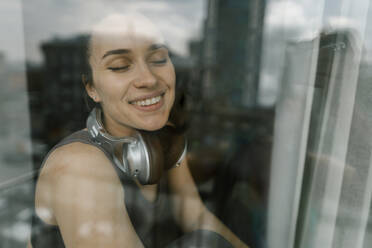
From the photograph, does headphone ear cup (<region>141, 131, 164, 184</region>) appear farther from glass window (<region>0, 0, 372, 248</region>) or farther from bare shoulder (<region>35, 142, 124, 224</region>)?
bare shoulder (<region>35, 142, 124, 224</region>)

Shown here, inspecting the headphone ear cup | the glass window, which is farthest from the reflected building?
the headphone ear cup

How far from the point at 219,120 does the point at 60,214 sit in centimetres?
106

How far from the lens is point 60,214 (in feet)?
2.49

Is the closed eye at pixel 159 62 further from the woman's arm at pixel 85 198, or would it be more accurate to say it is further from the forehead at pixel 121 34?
the woman's arm at pixel 85 198

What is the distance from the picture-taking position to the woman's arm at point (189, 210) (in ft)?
3.64

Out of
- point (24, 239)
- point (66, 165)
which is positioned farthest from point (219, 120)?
point (24, 239)

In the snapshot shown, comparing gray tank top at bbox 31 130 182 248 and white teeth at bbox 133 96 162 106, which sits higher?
white teeth at bbox 133 96 162 106

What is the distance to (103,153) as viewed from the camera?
792 millimetres

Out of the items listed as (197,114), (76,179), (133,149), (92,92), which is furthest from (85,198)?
(197,114)

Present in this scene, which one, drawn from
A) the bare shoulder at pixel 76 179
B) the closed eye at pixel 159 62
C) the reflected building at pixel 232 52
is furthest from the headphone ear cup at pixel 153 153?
the reflected building at pixel 232 52

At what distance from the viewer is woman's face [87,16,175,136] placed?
2.51ft

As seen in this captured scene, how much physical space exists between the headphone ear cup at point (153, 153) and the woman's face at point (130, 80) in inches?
1.1

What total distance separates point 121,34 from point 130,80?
13cm

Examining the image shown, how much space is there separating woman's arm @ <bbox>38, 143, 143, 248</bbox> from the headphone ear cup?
0.12 metres
